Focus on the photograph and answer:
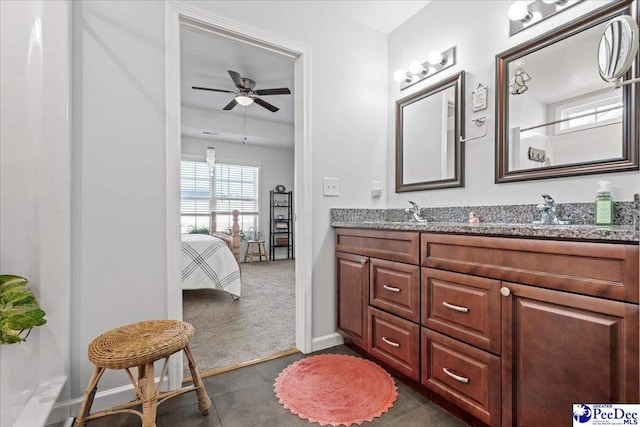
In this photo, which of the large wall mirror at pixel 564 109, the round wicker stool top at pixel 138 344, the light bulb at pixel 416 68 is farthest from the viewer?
the light bulb at pixel 416 68

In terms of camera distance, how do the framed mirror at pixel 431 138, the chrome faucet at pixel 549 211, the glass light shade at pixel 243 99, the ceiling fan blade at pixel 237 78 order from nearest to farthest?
the chrome faucet at pixel 549 211
the framed mirror at pixel 431 138
the ceiling fan blade at pixel 237 78
the glass light shade at pixel 243 99

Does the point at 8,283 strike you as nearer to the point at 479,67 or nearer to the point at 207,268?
the point at 207,268

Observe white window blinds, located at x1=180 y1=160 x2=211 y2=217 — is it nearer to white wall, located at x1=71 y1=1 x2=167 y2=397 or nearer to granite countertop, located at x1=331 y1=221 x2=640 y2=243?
white wall, located at x1=71 y1=1 x2=167 y2=397

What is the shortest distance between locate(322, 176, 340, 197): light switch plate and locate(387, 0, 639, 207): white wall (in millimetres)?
565

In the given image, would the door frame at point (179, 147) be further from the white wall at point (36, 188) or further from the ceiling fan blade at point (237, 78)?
the ceiling fan blade at point (237, 78)

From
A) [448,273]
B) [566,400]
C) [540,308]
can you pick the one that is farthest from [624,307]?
[448,273]

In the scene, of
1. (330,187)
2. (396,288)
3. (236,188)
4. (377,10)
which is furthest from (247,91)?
(396,288)

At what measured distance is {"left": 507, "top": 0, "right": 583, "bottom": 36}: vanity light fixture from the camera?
5.00 ft

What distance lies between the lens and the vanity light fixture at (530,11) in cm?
152

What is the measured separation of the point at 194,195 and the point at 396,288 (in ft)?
17.1

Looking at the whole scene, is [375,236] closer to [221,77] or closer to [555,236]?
[555,236]

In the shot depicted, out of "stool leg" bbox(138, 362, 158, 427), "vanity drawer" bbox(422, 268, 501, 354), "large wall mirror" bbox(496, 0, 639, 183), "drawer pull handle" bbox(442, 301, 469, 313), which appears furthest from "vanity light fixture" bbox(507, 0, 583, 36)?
"stool leg" bbox(138, 362, 158, 427)

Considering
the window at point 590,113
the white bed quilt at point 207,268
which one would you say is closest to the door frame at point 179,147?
the window at point 590,113

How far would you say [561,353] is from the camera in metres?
0.99
